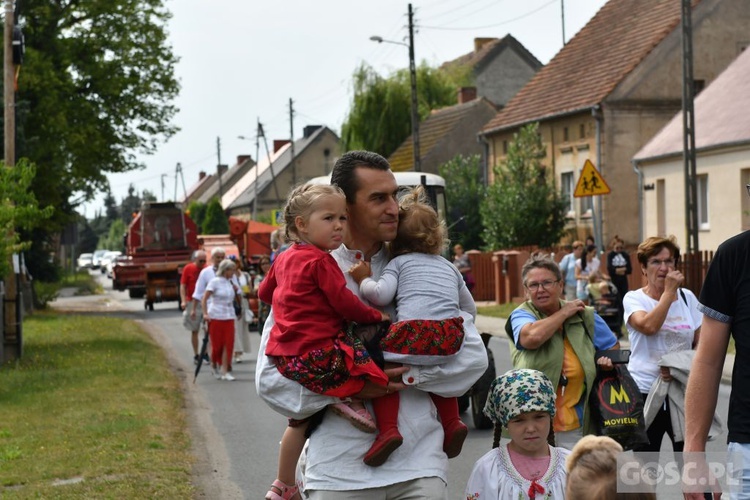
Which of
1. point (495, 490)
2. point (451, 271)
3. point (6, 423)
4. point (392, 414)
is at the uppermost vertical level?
point (451, 271)

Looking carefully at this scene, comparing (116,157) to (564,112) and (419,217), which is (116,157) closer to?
(564,112)

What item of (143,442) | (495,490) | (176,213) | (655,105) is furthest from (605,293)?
(176,213)

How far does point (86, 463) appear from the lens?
10.2 meters

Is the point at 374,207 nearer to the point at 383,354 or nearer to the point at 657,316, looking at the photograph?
the point at 383,354

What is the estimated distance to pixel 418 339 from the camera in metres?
4.04

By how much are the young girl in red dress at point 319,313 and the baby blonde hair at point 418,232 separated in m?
0.20

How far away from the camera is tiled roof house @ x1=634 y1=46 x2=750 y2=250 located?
31031 mm

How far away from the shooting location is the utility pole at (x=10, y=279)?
2052 cm

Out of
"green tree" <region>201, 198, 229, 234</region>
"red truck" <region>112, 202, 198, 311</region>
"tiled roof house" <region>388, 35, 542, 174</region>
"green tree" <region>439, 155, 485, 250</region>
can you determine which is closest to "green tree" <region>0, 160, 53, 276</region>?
"red truck" <region>112, 202, 198, 311</region>

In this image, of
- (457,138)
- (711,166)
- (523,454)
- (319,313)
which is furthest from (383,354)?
(457,138)

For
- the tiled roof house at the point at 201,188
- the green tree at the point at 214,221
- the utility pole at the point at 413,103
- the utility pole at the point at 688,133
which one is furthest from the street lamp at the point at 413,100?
the tiled roof house at the point at 201,188

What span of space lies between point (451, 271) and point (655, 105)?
39271 millimetres

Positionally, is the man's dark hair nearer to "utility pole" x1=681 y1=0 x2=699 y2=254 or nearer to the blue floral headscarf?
the blue floral headscarf

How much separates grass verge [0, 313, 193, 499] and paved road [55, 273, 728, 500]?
9.7 inches
